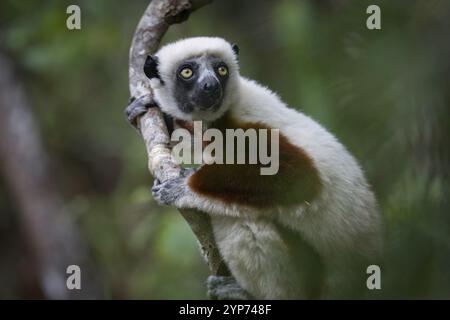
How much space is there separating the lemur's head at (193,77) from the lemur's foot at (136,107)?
0.09 meters

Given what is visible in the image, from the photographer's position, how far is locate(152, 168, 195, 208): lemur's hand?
3539 millimetres

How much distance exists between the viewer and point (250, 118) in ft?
12.7

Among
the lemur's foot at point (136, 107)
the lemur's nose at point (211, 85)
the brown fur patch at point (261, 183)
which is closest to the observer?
the brown fur patch at point (261, 183)

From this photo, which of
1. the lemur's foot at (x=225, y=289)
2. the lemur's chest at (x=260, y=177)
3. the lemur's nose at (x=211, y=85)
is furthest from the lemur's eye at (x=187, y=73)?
the lemur's foot at (x=225, y=289)

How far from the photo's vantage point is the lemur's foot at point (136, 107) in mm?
4004

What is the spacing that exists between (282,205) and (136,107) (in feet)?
4.01

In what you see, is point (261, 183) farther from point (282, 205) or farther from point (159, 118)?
point (159, 118)

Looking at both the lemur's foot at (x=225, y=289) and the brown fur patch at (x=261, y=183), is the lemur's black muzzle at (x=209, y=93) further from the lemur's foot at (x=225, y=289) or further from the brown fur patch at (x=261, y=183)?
the lemur's foot at (x=225, y=289)

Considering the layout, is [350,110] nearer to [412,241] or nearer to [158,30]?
[412,241]

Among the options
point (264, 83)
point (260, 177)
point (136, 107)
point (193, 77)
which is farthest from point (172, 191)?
point (264, 83)

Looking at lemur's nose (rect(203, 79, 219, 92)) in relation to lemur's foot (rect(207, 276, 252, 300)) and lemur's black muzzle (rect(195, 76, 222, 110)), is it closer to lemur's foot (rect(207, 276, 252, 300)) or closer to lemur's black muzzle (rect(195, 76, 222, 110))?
lemur's black muzzle (rect(195, 76, 222, 110))

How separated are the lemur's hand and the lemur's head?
57 centimetres

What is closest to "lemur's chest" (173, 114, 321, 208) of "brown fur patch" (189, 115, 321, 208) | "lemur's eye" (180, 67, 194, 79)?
"brown fur patch" (189, 115, 321, 208)

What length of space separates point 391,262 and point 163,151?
150 cm
